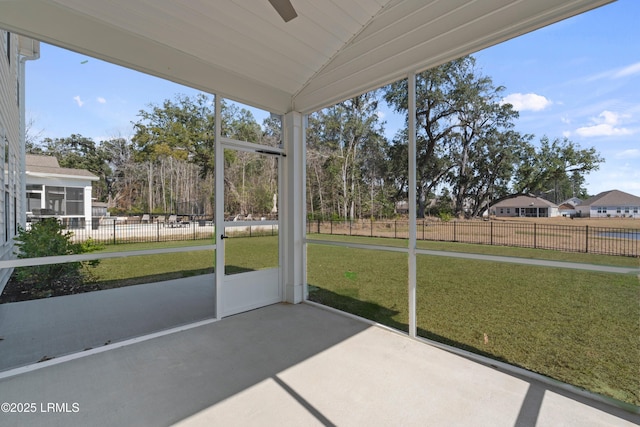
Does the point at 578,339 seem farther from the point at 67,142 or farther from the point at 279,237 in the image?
the point at 67,142

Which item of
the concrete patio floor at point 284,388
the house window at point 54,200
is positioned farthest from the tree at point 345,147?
the house window at point 54,200

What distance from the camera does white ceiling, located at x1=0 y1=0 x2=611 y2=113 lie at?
7.18 feet

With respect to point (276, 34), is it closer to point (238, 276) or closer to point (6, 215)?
point (238, 276)

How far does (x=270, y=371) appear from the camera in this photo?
7.36 ft

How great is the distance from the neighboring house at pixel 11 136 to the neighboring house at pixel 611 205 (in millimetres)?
5850

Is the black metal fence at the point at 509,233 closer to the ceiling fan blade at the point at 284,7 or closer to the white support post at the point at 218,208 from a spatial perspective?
the white support post at the point at 218,208

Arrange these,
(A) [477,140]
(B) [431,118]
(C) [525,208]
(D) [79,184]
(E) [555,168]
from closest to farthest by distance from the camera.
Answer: (E) [555,168] < (C) [525,208] < (D) [79,184] < (A) [477,140] < (B) [431,118]

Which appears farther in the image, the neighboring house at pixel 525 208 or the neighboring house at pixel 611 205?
the neighboring house at pixel 525 208

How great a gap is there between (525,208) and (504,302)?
4.45 ft

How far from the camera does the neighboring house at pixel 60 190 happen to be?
2.92m

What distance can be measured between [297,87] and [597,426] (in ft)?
13.3

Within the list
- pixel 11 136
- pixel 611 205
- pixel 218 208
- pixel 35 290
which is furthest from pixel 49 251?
pixel 611 205

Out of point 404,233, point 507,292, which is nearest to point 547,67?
point 404,233

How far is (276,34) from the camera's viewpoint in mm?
2777
